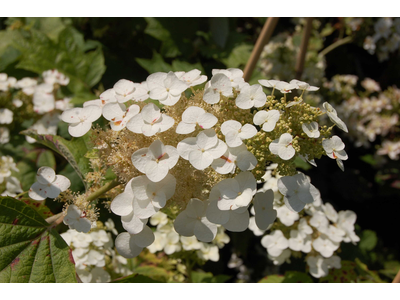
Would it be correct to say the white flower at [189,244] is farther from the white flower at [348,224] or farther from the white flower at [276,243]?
the white flower at [348,224]

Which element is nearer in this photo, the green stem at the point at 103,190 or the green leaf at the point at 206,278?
the green stem at the point at 103,190

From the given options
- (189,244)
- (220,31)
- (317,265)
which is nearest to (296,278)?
(317,265)

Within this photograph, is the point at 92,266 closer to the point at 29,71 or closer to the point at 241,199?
the point at 241,199

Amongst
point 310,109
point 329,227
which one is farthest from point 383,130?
point 310,109

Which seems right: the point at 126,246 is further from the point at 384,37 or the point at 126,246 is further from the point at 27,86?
the point at 384,37

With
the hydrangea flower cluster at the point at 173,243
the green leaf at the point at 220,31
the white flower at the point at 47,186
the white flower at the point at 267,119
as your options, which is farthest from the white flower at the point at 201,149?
the green leaf at the point at 220,31

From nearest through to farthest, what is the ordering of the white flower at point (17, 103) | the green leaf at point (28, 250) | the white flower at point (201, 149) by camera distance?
the white flower at point (201, 149) < the green leaf at point (28, 250) < the white flower at point (17, 103)

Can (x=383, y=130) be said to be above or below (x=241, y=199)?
below
